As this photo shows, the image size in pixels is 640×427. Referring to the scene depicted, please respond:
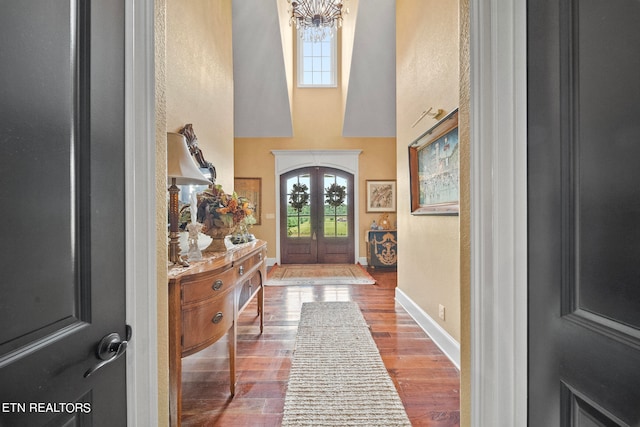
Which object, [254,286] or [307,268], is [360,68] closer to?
[307,268]

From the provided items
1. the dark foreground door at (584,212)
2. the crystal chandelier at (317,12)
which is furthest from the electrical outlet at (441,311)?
the crystal chandelier at (317,12)

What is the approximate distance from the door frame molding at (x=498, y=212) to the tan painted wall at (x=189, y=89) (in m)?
1.00

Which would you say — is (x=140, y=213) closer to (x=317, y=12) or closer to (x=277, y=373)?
(x=277, y=373)

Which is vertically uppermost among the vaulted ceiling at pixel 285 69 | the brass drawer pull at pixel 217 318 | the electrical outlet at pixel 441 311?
the vaulted ceiling at pixel 285 69

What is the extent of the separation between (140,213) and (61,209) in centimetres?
22

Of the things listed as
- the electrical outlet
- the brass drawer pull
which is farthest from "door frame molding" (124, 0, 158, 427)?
the electrical outlet

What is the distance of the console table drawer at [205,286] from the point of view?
1.29 m

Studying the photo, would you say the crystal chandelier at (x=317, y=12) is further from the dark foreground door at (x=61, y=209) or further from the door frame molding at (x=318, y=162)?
the dark foreground door at (x=61, y=209)

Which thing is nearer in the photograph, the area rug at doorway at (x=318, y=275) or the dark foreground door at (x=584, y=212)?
the dark foreground door at (x=584, y=212)

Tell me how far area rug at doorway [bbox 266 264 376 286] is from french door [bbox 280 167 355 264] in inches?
13.0

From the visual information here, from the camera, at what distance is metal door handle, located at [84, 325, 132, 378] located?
0.65 meters

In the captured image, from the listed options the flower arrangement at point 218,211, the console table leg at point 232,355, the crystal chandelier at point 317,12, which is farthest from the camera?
the crystal chandelier at point 317,12

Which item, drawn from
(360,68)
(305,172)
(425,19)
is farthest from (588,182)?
(305,172)

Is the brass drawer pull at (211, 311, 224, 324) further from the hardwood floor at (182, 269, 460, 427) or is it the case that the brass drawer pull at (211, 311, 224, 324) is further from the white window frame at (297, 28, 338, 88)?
the white window frame at (297, 28, 338, 88)
